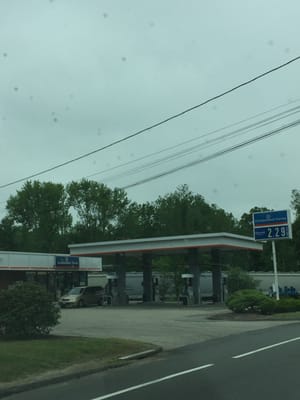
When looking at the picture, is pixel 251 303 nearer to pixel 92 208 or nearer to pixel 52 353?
pixel 52 353

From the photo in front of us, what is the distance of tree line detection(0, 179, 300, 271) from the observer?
9362 cm

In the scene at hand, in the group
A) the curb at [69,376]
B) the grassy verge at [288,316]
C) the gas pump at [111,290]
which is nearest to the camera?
the curb at [69,376]

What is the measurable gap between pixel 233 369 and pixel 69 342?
5654mm

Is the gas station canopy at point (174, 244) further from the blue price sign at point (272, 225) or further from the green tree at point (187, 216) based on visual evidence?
the green tree at point (187, 216)

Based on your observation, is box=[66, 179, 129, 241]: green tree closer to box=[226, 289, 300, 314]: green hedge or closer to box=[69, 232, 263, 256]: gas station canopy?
box=[69, 232, 263, 256]: gas station canopy

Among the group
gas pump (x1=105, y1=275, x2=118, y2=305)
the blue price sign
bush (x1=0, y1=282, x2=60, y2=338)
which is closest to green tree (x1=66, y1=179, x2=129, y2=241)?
gas pump (x1=105, y1=275, x2=118, y2=305)

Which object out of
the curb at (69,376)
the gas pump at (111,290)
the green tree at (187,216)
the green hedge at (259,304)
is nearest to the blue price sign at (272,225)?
the green hedge at (259,304)

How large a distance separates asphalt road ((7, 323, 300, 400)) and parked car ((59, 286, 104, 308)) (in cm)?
3064

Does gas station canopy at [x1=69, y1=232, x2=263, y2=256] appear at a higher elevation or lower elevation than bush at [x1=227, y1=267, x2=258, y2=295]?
higher

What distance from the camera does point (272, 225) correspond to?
36.7 meters

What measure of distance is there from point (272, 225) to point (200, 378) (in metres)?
26.6

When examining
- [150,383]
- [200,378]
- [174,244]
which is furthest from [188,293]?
[150,383]

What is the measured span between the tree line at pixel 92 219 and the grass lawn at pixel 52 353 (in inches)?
2990

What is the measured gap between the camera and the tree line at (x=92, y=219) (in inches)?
3686
